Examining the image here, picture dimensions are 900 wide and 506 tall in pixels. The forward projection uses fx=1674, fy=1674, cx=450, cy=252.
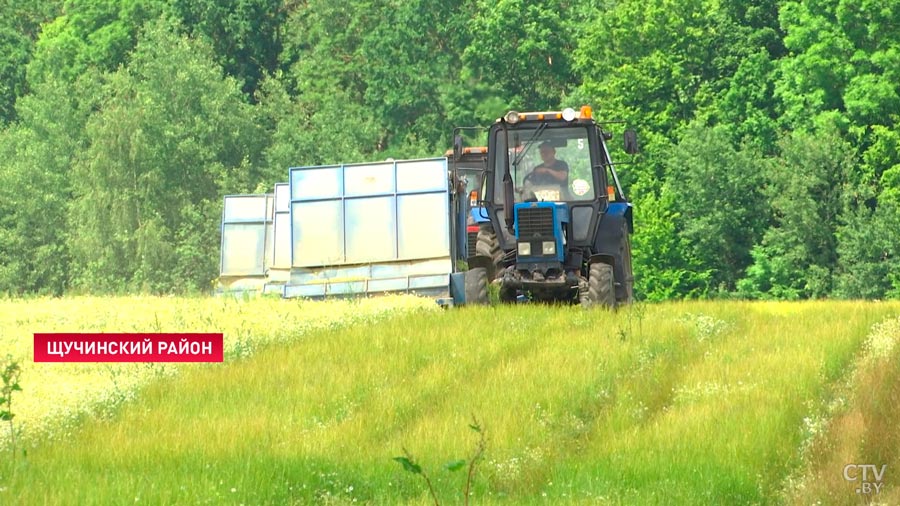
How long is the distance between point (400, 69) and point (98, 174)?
13017 millimetres

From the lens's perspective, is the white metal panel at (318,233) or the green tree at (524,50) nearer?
the white metal panel at (318,233)

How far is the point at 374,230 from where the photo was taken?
27.0 metres

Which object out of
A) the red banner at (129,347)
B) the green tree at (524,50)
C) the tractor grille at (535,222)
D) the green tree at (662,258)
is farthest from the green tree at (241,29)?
the red banner at (129,347)

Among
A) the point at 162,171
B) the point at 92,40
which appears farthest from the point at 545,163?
the point at 92,40

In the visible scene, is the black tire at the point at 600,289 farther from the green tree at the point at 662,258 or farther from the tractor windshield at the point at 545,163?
the green tree at the point at 662,258

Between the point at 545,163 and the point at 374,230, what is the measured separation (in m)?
4.83

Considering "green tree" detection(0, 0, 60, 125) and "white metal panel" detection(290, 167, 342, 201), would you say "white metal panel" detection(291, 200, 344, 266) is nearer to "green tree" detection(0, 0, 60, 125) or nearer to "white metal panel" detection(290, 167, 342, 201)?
"white metal panel" detection(290, 167, 342, 201)

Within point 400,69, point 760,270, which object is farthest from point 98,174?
point 760,270

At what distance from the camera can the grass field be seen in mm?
11859

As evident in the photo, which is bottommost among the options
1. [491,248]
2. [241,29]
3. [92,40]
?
[491,248]

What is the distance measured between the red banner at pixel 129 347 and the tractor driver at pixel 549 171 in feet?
18.0

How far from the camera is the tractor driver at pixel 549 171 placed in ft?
75.1

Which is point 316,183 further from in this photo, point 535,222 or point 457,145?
point 535,222

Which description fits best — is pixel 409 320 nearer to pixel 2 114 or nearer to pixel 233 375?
pixel 233 375
